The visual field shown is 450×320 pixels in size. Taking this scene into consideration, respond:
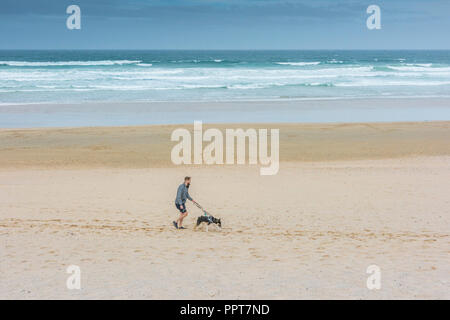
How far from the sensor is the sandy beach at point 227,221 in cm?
838

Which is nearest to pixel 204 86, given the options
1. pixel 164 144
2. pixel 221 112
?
pixel 221 112

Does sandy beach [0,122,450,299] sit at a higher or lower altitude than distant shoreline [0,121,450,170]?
lower

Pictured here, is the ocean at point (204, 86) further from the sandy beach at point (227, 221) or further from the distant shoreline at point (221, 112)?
the sandy beach at point (227, 221)

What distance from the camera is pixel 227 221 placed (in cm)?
1261

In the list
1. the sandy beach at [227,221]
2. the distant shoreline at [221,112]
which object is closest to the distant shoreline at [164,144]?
the sandy beach at [227,221]

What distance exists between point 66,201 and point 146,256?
18.1ft

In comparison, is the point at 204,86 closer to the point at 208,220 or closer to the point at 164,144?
the point at 164,144

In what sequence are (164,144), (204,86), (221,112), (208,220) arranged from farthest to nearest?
1. (204,86)
2. (221,112)
3. (164,144)
4. (208,220)

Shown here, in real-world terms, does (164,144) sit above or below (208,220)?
above

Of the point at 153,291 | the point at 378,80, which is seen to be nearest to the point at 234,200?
the point at 153,291

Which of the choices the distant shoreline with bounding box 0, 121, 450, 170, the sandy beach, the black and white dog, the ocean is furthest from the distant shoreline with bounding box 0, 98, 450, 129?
the black and white dog

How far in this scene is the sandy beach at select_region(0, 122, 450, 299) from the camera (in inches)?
330

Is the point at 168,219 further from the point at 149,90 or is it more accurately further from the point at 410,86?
the point at 410,86

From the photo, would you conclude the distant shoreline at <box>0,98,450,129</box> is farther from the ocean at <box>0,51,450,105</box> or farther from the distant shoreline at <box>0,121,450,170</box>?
the ocean at <box>0,51,450,105</box>
